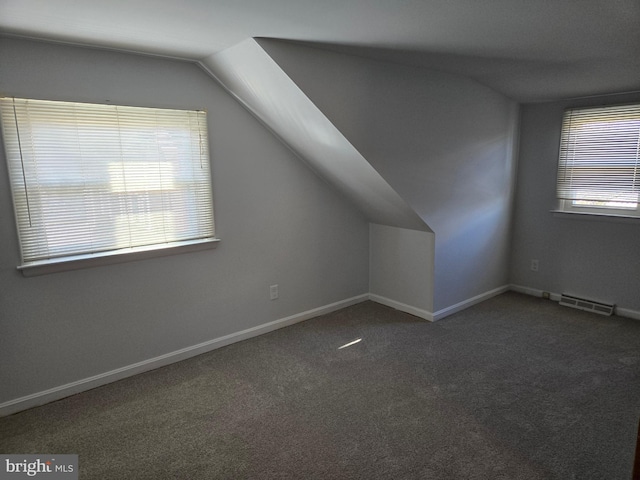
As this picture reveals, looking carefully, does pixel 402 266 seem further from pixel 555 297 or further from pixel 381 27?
pixel 381 27

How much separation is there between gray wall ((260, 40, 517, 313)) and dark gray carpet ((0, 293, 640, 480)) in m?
0.79

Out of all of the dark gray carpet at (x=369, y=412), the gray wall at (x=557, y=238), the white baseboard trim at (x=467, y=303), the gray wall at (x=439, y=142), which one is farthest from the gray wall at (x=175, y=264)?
the gray wall at (x=557, y=238)

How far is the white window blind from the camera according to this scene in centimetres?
228

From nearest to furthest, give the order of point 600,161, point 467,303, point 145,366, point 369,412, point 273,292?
point 369,412
point 145,366
point 273,292
point 600,161
point 467,303

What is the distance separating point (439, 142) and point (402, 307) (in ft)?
5.06

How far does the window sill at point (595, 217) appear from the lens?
3515 millimetres

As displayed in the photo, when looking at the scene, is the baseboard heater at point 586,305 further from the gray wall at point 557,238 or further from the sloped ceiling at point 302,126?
the sloped ceiling at point 302,126

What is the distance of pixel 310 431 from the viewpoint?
2.18m

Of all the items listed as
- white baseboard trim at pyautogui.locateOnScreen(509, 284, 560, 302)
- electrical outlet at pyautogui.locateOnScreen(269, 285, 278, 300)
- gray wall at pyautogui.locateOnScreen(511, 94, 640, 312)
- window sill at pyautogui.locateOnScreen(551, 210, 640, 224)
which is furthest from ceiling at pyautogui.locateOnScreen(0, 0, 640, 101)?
white baseboard trim at pyautogui.locateOnScreen(509, 284, 560, 302)

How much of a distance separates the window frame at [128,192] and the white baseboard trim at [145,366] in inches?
28.9

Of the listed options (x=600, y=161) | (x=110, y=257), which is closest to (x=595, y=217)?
(x=600, y=161)

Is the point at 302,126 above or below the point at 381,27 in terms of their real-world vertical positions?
below

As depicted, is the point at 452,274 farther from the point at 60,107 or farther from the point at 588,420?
the point at 60,107

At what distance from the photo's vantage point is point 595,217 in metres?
3.71
